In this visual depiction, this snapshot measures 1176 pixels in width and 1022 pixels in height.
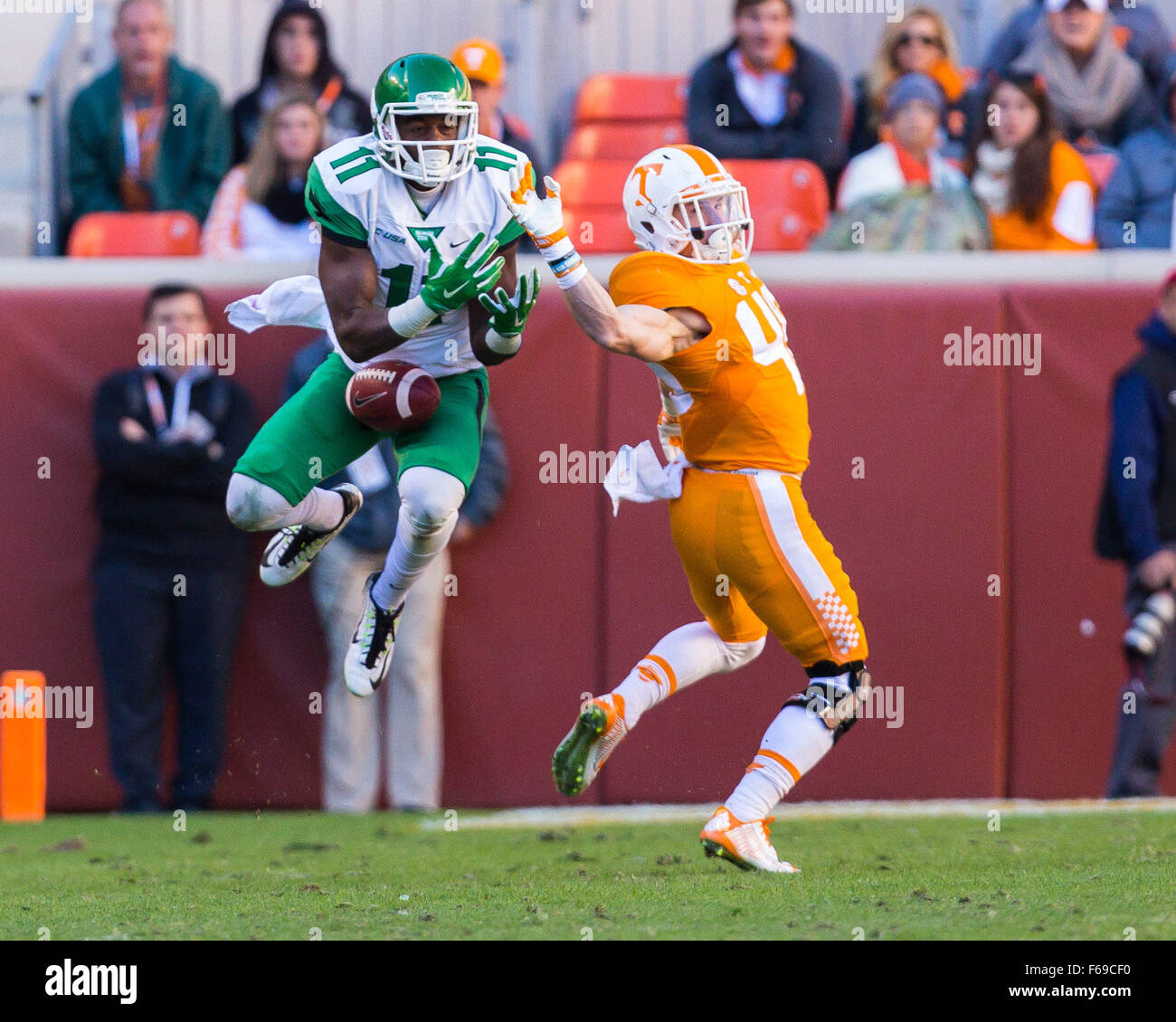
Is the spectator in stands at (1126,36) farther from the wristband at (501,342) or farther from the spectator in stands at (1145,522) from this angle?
the wristband at (501,342)

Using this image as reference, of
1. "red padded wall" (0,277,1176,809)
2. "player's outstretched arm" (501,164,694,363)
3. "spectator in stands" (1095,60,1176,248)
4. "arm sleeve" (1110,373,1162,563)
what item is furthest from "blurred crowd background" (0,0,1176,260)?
"player's outstretched arm" (501,164,694,363)

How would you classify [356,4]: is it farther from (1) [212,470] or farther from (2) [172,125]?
(1) [212,470]

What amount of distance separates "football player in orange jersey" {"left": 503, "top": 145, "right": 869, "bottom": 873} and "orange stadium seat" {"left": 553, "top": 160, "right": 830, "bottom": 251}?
9.65 ft

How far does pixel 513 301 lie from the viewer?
5137 mm

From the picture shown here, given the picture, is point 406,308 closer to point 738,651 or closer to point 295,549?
point 295,549

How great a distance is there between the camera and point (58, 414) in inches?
325

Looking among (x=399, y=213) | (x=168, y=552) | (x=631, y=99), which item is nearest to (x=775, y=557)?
(x=399, y=213)

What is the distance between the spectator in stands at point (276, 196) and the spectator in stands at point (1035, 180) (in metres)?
2.99

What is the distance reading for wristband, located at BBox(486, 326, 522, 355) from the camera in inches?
207

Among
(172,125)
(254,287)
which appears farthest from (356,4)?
(254,287)

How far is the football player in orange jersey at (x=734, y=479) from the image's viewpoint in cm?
526

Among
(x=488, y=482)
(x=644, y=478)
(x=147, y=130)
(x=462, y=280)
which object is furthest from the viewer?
(x=147, y=130)

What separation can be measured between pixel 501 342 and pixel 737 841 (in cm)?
152

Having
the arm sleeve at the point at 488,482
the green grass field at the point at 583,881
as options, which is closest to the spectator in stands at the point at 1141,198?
the green grass field at the point at 583,881
